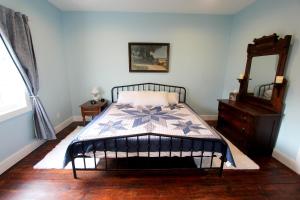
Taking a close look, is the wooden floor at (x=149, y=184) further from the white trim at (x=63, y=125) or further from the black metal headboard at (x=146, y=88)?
the black metal headboard at (x=146, y=88)

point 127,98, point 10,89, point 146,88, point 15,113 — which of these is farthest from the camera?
point 146,88

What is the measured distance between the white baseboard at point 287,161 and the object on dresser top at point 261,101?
10 centimetres

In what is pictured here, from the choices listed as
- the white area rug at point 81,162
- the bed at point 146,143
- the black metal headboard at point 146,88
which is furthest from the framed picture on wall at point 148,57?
the white area rug at point 81,162

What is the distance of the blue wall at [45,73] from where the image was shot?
2328 mm

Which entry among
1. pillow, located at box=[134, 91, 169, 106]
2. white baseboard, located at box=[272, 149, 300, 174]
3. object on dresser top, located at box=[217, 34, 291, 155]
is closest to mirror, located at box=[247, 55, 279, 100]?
object on dresser top, located at box=[217, 34, 291, 155]

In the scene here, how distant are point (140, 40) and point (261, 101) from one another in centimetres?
280

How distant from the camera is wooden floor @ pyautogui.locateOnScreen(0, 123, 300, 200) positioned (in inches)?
71.6

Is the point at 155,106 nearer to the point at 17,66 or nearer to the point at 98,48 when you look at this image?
the point at 98,48

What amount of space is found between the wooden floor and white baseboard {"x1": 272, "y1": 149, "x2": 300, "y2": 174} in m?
0.08

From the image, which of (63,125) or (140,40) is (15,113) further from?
(140,40)

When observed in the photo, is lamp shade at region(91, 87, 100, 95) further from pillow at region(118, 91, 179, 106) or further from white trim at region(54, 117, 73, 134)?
white trim at region(54, 117, 73, 134)

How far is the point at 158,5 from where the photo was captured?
10.6 ft

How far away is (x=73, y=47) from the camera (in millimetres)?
3795

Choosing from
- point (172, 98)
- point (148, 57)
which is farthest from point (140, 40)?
point (172, 98)
